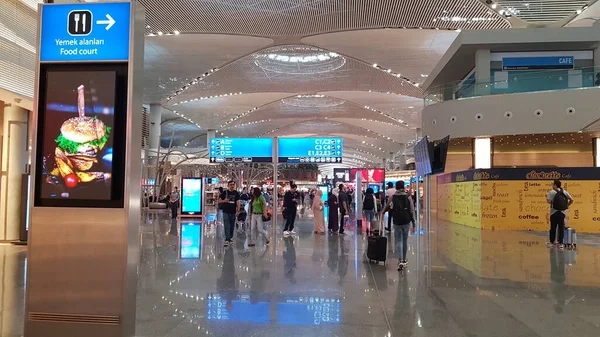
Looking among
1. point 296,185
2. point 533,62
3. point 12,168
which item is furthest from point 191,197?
point 533,62

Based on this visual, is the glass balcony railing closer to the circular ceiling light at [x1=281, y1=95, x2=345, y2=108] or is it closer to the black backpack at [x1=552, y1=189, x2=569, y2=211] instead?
the black backpack at [x1=552, y1=189, x2=569, y2=211]

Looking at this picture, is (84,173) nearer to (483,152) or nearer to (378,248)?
(378,248)

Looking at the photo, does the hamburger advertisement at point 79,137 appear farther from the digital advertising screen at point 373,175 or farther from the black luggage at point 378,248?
the digital advertising screen at point 373,175

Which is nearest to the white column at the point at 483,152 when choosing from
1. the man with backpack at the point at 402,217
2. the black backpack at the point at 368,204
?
the black backpack at the point at 368,204

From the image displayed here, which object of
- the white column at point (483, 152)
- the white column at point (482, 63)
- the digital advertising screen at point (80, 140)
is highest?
the white column at point (482, 63)

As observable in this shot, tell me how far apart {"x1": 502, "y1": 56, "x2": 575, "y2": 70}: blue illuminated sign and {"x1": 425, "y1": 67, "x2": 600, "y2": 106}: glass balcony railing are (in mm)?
1051

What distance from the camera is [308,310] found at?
568cm

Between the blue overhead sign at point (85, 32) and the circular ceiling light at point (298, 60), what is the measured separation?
24.0 metres

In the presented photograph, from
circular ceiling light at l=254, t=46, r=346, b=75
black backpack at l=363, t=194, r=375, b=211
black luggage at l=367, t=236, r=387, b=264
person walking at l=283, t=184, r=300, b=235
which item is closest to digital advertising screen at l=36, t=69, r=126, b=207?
black luggage at l=367, t=236, r=387, b=264

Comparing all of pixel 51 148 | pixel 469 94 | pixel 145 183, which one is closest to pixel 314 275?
pixel 51 148

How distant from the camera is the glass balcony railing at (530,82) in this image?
18562 millimetres

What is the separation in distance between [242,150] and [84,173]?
16.0 metres

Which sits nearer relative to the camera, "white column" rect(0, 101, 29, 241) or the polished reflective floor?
the polished reflective floor

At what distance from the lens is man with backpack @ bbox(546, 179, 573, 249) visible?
40.6 feet
